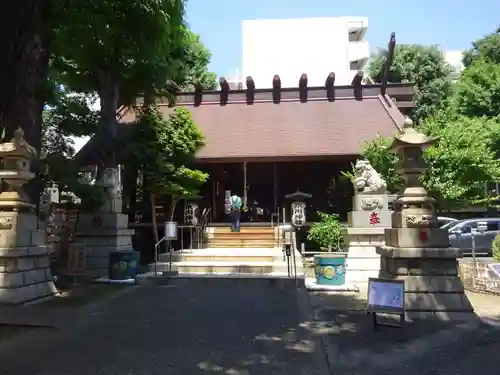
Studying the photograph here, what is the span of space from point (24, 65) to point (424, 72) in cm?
2847

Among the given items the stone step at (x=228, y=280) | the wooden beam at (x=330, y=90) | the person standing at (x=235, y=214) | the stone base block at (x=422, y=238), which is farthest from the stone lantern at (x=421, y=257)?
the wooden beam at (x=330, y=90)

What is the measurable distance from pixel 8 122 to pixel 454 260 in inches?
367

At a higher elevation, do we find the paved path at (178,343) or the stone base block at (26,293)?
the stone base block at (26,293)

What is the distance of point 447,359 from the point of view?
18.8 ft

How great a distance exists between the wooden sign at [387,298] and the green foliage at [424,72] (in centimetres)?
2714

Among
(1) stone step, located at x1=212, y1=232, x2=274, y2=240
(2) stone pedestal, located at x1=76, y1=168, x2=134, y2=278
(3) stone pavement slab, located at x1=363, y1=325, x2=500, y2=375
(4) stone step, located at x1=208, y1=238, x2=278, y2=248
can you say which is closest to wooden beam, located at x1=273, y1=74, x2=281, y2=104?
(1) stone step, located at x1=212, y1=232, x2=274, y2=240

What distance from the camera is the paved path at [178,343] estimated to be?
5363mm

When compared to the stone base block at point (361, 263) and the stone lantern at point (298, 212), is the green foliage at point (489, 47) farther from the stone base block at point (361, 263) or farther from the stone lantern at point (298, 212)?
the stone base block at point (361, 263)

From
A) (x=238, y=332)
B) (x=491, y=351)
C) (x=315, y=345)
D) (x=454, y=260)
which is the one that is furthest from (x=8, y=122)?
(x=491, y=351)

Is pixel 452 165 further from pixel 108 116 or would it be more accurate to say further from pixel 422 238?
pixel 108 116

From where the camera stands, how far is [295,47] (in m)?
41.7

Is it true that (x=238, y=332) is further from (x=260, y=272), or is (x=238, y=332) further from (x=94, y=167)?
(x=94, y=167)

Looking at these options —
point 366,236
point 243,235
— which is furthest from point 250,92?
point 366,236

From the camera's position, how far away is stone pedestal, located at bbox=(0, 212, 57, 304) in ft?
30.6
